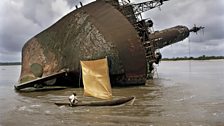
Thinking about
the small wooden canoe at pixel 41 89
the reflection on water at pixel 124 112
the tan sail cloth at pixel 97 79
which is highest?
the tan sail cloth at pixel 97 79

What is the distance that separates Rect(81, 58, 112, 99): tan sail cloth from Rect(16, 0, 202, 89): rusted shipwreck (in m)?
3.58

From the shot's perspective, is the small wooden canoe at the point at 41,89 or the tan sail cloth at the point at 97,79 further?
the small wooden canoe at the point at 41,89

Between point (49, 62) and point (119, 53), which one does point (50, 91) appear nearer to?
point (49, 62)

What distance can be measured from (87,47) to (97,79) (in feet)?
16.0

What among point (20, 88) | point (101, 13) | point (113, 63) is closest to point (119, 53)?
point (113, 63)

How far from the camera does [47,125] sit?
9.80 m

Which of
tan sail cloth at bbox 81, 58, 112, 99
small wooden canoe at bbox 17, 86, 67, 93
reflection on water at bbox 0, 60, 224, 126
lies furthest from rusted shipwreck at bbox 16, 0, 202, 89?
tan sail cloth at bbox 81, 58, 112, 99

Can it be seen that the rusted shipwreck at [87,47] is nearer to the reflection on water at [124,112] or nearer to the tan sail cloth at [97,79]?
the reflection on water at [124,112]

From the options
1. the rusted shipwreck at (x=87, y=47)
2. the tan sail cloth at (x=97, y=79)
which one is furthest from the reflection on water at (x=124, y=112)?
the rusted shipwreck at (x=87, y=47)

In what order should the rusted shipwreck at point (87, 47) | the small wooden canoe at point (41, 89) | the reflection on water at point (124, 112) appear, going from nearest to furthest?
the reflection on water at point (124, 112) < the rusted shipwreck at point (87, 47) < the small wooden canoe at point (41, 89)

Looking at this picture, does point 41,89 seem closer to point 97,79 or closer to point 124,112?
point 97,79

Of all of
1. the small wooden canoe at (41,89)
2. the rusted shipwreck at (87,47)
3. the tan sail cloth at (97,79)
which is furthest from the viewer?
the small wooden canoe at (41,89)

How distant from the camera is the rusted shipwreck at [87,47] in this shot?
721 inches

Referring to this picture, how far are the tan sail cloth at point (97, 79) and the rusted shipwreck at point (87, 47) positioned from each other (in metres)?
3.58
